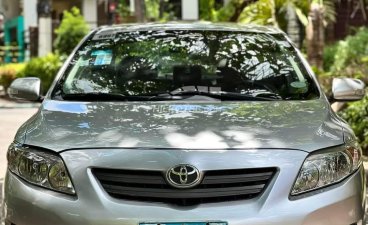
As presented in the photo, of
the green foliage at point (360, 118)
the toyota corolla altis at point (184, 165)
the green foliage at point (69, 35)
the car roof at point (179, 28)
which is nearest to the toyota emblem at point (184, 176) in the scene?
the toyota corolla altis at point (184, 165)

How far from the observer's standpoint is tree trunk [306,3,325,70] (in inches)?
442

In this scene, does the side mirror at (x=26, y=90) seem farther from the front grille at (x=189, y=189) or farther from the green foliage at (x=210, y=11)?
the green foliage at (x=210, y=11)

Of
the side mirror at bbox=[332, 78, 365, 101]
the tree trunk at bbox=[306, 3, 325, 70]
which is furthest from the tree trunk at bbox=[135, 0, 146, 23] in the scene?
the side mirror at bbox=[332, 78, 365, 101]

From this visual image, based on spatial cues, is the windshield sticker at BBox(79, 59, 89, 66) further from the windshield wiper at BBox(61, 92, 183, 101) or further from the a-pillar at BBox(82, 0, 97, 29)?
the a-pillar at BBox(82, 0, 97, 29)

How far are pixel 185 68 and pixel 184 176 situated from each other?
5.37 ft

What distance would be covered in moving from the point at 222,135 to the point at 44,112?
1.16 meters

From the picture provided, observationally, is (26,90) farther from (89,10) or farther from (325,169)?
(89,10)

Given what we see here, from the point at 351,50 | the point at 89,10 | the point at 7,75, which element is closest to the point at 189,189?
the point at 351,50

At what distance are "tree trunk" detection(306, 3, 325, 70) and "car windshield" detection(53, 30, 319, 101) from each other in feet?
22.3

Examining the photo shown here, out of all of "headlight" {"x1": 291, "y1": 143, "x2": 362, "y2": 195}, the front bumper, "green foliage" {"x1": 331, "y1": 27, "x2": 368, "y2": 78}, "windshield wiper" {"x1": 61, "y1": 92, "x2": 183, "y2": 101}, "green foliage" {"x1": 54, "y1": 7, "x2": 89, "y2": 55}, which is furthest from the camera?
"green foliage" {"x1": 54, "y1": 7, "x2": 89, "y2": 55}

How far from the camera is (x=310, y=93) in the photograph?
159 inches

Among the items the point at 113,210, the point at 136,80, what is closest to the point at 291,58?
the point at 136,80

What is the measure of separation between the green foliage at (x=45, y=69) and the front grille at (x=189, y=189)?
15055 mm

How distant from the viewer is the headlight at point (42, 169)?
2963 mm
